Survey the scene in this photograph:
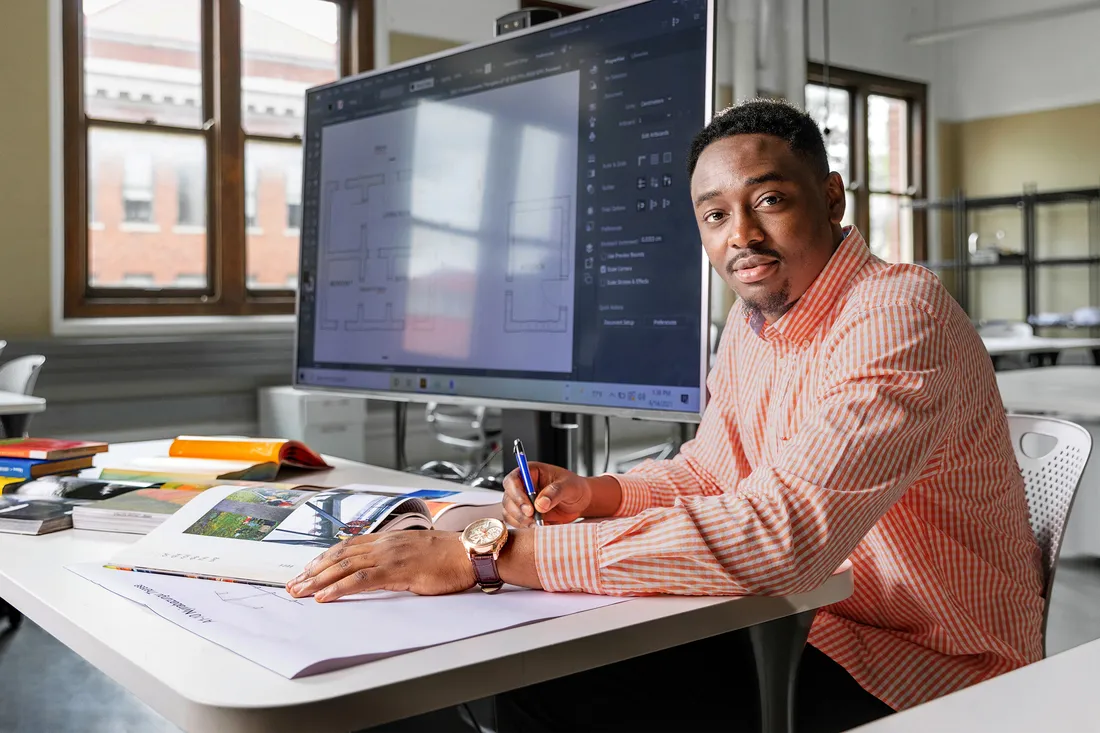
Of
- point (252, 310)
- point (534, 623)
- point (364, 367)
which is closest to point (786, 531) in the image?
point (534, 623)

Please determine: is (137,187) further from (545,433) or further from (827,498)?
(827,498)

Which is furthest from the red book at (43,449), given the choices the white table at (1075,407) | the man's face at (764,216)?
the white table at (1075,407)

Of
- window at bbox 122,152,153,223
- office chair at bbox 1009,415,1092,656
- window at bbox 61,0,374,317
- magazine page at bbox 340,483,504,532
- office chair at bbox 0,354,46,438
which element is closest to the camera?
magazine page at bbox 340,483,504,532

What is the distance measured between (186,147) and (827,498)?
5315 millimetres

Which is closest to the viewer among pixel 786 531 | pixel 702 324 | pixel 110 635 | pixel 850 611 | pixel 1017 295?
pixel 110 635

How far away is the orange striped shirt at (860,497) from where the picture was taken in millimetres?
968

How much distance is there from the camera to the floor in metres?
2.47

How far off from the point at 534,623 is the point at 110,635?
0.36 metres

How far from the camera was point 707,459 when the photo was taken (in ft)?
4.94

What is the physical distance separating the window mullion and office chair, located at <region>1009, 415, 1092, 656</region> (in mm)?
4941

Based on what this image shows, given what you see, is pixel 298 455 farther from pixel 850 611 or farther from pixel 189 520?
pixel 850 611

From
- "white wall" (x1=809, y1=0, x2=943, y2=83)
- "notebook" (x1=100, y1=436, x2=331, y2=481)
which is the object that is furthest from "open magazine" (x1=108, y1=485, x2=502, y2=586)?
"white wall" (x1=809, y1=0, x2=943, y2=83)

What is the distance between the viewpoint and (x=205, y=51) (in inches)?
220

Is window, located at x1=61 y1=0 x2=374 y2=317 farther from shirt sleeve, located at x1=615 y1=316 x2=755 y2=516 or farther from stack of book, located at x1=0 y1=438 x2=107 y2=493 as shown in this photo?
shirt sleeve, located at x1=615 y1=316 x2=755 y2=516
